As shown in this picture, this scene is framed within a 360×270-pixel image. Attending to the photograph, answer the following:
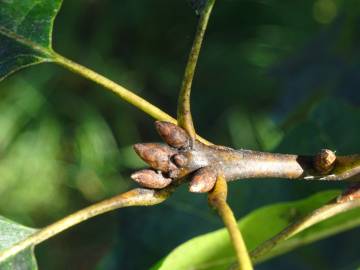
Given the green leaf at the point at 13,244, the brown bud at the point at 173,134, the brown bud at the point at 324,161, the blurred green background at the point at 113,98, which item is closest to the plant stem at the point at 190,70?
the brown bud at the point at 173,134

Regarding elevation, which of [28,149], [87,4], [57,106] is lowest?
[28,149]

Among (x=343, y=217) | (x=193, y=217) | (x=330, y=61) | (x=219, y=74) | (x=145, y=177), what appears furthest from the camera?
(x=219, y=74)

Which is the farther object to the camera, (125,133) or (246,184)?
(125,133)

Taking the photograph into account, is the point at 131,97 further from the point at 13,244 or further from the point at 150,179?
the point at 13,244

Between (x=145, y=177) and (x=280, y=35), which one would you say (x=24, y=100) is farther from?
(x=145, y=177)

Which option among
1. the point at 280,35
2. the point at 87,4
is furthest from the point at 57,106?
the point at 280,35

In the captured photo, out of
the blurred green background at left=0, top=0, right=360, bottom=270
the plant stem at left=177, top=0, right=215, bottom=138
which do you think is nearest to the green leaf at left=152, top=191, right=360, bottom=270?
the plant stem at left=177, top=0, right=215, bottom=138

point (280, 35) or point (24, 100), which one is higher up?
point (280, 35)
